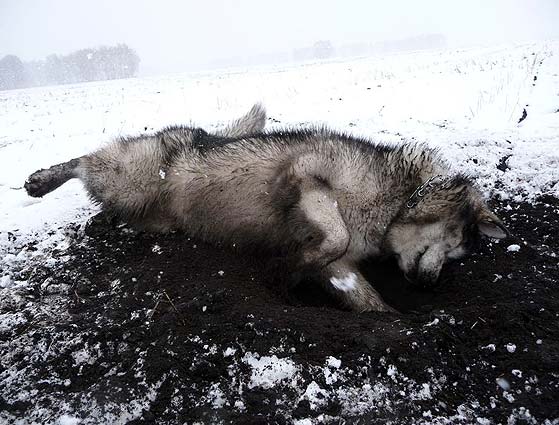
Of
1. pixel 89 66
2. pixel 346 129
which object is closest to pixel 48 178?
pixel 346 129

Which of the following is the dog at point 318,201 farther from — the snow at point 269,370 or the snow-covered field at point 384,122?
the snow-covered field at point 384,122

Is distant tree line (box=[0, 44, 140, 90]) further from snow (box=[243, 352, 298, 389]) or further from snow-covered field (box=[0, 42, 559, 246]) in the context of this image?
snow (box=[243, 352, 298, 389])

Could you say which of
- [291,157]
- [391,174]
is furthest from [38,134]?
[391,174]

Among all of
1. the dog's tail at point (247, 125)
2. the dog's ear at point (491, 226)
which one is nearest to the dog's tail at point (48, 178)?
the dog's tail at point (247, 125)

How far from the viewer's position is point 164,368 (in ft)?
8.30

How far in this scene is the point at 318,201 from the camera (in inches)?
144

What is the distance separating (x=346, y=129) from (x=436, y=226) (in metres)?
4.08

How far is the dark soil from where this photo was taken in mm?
2268

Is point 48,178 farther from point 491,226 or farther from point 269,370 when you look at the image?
point 491,226

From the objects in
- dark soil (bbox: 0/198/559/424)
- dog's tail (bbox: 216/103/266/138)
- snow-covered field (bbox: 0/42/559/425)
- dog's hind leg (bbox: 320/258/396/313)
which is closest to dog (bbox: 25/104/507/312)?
dog's hind leg (bbox: 320/258/396/313)

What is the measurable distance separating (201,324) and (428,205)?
226 cm

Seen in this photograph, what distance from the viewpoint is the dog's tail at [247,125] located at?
5711mm

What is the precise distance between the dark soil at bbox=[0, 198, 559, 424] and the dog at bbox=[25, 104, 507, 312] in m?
0.31

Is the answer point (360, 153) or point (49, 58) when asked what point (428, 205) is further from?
point (49, 58)
